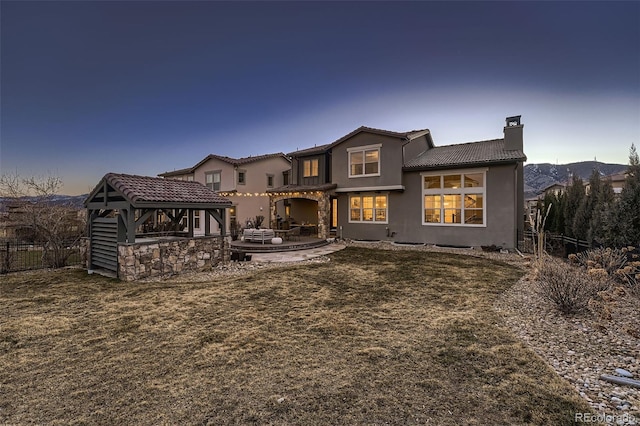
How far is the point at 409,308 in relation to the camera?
221 inches

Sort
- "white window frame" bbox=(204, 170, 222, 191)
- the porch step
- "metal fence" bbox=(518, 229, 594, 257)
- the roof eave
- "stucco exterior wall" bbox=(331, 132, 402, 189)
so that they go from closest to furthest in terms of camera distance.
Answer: "metal fence" bbox=(518, 229, 594, 257) < the roof eave < the porch step < "stucco exterior wall" bbox=(331, 132, 402, 189) < "white window frame" bbox=(204, 170, 222, 191)

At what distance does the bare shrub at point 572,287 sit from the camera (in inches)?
198

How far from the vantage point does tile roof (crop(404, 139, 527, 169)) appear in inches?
500

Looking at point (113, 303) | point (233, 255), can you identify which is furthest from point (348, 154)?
point (113, 303)

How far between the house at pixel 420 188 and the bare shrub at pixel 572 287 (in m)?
7.95

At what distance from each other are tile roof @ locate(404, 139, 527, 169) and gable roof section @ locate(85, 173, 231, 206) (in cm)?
1038

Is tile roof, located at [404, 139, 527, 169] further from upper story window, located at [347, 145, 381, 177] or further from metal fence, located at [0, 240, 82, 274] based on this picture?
metal fence, located at [0, 240, 82, 274]

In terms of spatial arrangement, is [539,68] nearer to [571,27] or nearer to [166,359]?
[571,27]

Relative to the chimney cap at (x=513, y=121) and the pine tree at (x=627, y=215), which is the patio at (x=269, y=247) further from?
the chimney cap at (x=513, y=121)

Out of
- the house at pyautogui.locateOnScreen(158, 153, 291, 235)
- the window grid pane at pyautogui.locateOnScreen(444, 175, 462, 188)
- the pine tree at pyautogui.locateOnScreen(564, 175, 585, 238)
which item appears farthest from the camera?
the house at pyautogui.locateOnScreen(158, 153, 291, 235)

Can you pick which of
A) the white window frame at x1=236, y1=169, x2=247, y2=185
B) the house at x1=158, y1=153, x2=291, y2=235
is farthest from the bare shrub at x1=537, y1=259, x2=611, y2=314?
the white window frame at x1=236, y1=169, x2=247, y2=185

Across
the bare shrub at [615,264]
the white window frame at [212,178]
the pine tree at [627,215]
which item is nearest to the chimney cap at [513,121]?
the pine tree at [627,215]

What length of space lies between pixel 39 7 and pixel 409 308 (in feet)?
56.4

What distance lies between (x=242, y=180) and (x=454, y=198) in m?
Result: 15.4
